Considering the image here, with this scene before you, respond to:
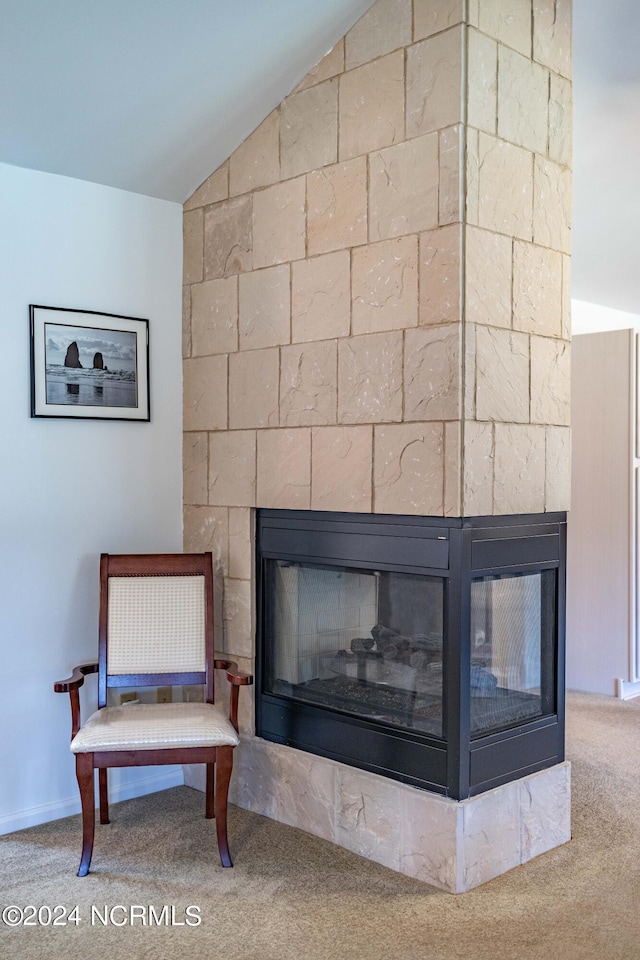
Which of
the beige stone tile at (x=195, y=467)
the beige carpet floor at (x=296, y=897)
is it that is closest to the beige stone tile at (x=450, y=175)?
the beige stone tile at (x=195, y=467)

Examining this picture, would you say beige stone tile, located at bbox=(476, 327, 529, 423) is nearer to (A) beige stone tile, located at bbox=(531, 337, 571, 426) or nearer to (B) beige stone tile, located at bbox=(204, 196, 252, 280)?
(A) beige stone tile, located at bbox=(531, 337, 571, 426)

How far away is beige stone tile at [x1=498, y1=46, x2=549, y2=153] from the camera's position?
278 cm

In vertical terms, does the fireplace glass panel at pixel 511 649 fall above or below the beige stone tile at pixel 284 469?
below

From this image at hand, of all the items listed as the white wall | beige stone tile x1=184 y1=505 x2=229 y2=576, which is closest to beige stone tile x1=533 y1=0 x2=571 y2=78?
the white wall

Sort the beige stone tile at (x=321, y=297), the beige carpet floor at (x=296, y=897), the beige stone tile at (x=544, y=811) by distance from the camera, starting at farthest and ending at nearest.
A: the beige stone tile at (x=321, y=297)
the beige stone tile at (x=544, y=811)
the beige carpet floor at (x=296, y=897)

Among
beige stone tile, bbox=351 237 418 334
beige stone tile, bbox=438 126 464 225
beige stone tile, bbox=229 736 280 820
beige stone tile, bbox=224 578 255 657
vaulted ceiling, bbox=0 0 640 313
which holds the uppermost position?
vaulted ceiling, bbox=0 0 640 313

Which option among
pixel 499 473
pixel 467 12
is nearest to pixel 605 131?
pixel 467 12

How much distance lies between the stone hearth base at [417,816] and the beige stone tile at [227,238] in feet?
5.92

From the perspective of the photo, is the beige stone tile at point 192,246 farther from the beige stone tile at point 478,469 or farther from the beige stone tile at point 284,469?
the beige stone tile at point 478,469

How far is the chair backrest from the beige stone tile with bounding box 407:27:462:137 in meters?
1.68

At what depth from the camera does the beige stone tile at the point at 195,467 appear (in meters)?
3.57

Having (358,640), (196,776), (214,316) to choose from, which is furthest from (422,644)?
(214,316)

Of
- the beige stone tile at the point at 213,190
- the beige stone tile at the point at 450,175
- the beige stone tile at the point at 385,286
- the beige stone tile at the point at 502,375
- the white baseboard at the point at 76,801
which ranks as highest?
the beige stone tile at the point at 213,190

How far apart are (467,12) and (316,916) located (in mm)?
2647
